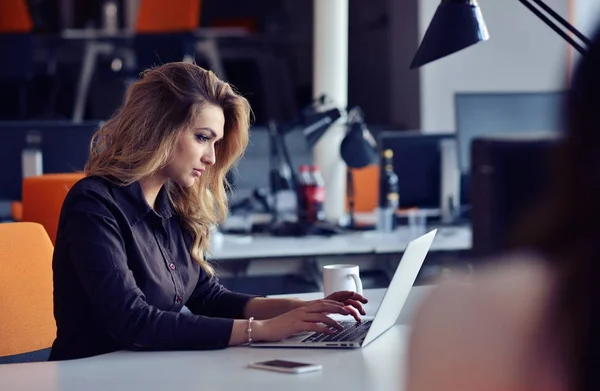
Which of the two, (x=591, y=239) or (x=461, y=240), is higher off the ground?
(x=591, y=239)

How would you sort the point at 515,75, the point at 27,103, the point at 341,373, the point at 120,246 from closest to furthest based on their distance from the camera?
the point at 341,373 → the point at 120,246 → the point at 515,75 → the point at 27,103

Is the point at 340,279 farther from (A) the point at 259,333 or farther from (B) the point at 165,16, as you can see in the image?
(B) the point at 165,16

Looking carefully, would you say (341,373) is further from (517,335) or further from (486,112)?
(486,112)

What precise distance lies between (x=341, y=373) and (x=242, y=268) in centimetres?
189

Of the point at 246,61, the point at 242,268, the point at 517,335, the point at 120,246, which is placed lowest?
the point at 242,268

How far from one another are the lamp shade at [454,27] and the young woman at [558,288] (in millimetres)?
1696

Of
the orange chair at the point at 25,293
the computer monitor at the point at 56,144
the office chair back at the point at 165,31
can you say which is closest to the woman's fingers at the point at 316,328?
the orange chair at the point at 25,293

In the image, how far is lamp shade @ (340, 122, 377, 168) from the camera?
3.79 m

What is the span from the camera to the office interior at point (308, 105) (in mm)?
3408

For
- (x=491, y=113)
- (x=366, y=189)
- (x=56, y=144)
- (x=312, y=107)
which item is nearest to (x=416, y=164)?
(x=491, y=113)

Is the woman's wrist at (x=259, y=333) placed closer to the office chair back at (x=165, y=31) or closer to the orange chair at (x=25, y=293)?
the orange chair at (x=25, y=293)

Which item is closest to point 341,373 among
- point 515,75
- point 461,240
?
point 461,240

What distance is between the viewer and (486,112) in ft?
13.1

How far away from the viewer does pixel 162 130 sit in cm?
211
